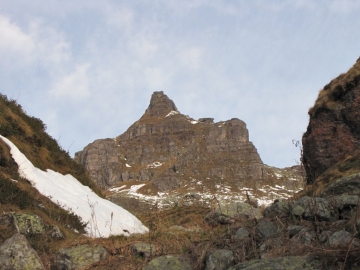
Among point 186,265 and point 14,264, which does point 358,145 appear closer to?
point 186,265

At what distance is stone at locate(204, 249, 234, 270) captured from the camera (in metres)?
5.39

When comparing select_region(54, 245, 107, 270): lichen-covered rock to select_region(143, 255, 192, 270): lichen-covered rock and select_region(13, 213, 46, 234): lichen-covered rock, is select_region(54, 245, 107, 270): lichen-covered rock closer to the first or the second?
select_region(143, 255, 192, 270): lichen-covered rock

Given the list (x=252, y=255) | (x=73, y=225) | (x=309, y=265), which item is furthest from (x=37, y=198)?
(x=309, y=265)

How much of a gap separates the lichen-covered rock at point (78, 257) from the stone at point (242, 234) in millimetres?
3277

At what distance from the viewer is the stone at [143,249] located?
7.42 metres

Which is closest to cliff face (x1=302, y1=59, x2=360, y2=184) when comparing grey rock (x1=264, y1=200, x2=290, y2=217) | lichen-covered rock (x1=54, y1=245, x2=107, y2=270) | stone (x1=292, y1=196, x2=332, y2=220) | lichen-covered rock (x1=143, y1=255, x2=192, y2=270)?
grey rock (x1=264, y1=200, x2=290, y2=217)

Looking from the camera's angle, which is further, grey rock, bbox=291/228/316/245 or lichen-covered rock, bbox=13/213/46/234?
lichen-covered rock, bbox=13/213/46/234

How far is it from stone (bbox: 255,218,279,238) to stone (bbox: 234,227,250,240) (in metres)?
0.22

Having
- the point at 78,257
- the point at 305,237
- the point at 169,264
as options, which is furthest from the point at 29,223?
the point at 305,237

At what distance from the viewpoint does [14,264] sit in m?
7.12

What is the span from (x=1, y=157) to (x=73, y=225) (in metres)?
4.49

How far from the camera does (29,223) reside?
35.2 ft

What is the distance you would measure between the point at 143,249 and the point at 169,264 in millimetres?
1806

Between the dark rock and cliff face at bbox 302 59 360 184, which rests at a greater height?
cliff face at bbox 302 59 360 184
